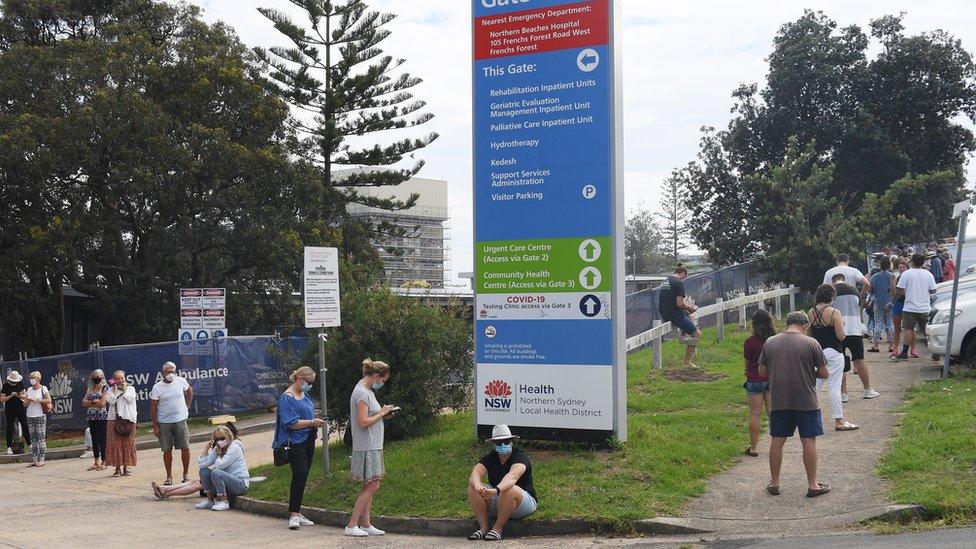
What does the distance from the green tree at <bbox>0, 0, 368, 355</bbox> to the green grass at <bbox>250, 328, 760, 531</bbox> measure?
17.0 m

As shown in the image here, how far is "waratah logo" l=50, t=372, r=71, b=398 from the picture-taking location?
2325 centimetres

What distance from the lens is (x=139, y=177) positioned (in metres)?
28.2

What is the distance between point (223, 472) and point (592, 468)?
4.65 m

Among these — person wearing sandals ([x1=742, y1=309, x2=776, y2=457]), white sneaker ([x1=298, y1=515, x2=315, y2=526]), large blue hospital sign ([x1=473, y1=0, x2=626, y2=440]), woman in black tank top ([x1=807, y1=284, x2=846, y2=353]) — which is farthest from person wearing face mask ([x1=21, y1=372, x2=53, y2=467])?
woman in black tank top ([x1=807, y1=284, x2=846, y2=353])

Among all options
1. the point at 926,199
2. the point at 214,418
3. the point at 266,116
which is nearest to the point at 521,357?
the point at 214,418

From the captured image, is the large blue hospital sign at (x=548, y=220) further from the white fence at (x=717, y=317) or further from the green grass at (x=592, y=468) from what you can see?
the white fence at (x=717, y=317)

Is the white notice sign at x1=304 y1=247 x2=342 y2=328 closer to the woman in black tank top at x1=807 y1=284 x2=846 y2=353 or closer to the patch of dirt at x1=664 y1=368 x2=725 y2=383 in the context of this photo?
the woman in black tank top at x1=807 y1=284 x2=846 y2=353

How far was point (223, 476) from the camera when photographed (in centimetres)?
1252

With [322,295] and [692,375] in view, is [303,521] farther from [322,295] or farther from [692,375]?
[692,375]

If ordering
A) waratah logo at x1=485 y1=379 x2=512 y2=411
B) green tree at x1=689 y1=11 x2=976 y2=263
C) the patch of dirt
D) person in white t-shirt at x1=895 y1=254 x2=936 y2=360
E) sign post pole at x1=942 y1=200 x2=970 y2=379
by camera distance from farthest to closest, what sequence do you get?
green tree at x1=689 y1=11 x2=976 y2=263 → the patch of dirt → person in white t-shirt at x1=895 y1=254 x2=936 y2=360 → sign post pole at x1=942 y1=200 x2=970 y2=379 → waratah logo at x1=485 y1=379 x2=512 y2=411

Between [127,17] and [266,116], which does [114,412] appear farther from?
[127,17]

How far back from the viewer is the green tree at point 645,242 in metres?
80.4

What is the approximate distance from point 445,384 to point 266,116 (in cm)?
1924

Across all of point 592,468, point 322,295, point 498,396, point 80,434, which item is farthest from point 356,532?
point 80,434
